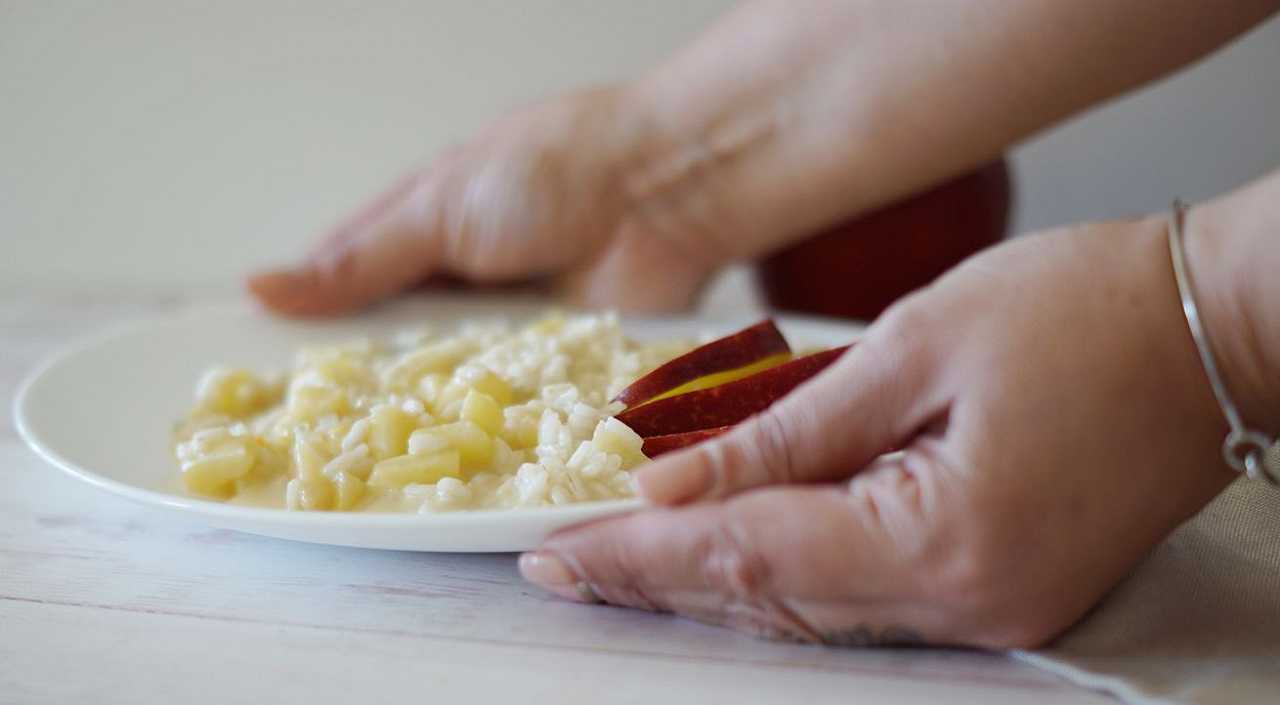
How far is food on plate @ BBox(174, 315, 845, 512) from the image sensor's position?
35.3 inches

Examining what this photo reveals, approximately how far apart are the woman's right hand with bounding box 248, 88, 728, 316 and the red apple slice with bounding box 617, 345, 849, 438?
32.0 inches

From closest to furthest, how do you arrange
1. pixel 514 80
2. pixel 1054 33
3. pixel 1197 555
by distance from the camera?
pixel 1197 555 → pixel 1054 33 → pixel 514 80

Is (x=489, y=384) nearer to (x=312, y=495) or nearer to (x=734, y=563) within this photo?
(x=312, y=495)

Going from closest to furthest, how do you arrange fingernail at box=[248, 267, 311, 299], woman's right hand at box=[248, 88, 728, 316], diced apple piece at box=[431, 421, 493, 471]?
diced apple piece at box=[431, 421, 493, 471] → fingernail at box=[248, 267, 311, 299] → woman's right hand at box=[248, 88, 728, 316]

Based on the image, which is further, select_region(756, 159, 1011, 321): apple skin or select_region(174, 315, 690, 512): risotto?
select_region(756, 159, 1011, 321): apple skin

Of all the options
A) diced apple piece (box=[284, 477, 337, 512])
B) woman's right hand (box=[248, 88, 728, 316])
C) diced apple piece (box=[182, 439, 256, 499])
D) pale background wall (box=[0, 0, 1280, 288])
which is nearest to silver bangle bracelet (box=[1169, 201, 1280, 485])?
diced apple piece (box=[284, 477, 337, 512])

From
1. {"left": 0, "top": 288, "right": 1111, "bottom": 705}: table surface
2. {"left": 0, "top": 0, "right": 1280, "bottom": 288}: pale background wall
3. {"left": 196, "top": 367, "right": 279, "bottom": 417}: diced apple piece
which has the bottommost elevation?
{"left": 0, "top": 288, "right": 1111, "bottom": 705}: table surface

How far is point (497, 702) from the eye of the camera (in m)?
0.75

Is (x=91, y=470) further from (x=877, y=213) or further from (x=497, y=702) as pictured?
(x=877, y=213)

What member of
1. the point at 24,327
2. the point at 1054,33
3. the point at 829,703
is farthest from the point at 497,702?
the point at 24,327

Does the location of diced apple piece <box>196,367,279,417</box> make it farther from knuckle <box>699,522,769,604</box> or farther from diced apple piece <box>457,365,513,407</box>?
knuckle <box>699,522,769,604</box>

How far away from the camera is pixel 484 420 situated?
96 cm

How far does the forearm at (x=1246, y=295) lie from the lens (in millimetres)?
729

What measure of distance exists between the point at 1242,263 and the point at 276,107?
213cm
